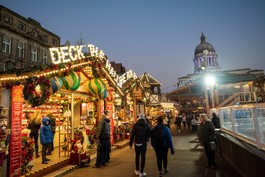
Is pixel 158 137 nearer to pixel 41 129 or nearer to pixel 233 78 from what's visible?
pixel 41 129

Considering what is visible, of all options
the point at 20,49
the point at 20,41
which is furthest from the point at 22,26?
the point at 20,49

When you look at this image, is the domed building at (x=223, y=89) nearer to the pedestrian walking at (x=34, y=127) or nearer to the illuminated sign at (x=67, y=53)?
the illuminated sign at (x=67, y=53)

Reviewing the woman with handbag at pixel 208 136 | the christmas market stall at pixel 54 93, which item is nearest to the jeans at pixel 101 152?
the christmas market stall at pixel 54 93

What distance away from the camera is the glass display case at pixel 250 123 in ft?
17.4

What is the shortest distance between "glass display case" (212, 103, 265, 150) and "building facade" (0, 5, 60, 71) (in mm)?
18565

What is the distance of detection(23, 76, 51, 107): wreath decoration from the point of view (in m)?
6.33

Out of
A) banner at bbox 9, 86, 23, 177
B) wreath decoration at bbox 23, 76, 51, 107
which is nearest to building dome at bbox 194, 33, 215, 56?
wreath decoration at bbox 23, 76, 51, 107

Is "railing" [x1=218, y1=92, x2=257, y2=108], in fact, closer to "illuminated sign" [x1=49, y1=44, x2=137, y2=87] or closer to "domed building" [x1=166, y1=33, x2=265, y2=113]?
"domed building" [x1=166, y1=33, x2=265, y2=113]

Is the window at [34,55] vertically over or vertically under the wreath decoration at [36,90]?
over

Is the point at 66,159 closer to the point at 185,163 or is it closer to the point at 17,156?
the point at 17,156

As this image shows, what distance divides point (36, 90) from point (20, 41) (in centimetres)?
2275

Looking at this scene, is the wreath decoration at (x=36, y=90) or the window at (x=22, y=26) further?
the window at (x=22, y=26)

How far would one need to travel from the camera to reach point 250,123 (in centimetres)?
621

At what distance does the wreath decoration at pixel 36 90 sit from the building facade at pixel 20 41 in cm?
1533
